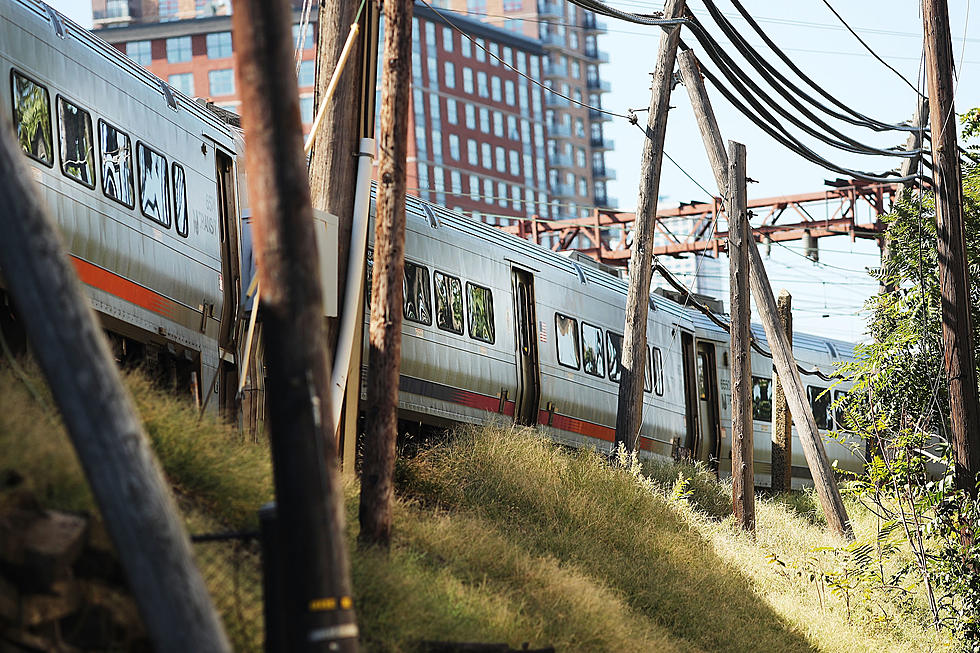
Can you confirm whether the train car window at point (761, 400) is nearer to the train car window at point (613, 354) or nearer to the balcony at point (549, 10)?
the train car window at point (613, 354)

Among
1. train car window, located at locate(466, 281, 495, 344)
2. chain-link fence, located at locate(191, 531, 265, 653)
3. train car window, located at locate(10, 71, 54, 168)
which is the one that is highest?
train car window, located at locate(10, 71, 54, 168)

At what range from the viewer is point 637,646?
9.28 meters

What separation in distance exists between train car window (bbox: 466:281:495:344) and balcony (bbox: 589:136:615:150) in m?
119

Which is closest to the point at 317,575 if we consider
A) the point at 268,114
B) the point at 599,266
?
the point at 268,114

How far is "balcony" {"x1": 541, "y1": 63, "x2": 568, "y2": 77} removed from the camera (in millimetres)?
131500

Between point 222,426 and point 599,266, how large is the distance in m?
14.6

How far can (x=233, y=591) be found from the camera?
6164 millimetres

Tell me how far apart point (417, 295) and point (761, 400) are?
11776 mm

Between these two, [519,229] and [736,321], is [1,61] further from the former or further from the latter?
[519,229]

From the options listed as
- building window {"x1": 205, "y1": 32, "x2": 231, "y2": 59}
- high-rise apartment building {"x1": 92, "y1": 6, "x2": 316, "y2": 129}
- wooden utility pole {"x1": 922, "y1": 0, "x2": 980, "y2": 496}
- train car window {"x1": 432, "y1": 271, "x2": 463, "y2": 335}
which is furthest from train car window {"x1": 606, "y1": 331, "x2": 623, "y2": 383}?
building window {"x1": 205, "y1": 32, "x2": 231, "y2": 59}

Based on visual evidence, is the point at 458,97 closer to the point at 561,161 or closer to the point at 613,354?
the point at 561,161

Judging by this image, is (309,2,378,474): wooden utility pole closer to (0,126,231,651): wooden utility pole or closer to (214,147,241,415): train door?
(214,147,241,415): train door

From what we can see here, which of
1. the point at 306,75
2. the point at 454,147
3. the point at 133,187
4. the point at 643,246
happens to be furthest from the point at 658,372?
the point at 306,75

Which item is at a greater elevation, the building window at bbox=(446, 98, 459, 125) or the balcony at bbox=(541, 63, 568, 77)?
the balcony at bbox=(541, 63, 568, 77)
